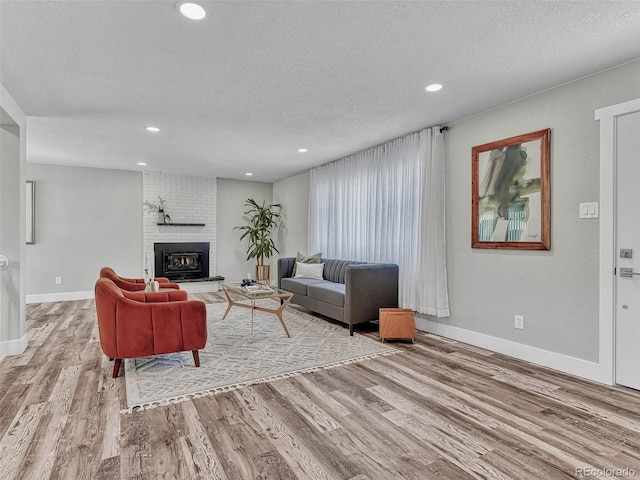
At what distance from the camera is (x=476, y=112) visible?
3.73 m

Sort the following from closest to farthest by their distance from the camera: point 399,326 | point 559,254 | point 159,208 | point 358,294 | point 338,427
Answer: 1. point 338,427
2. point 559,254
3. point 399,326
4. point 358,294
5. point 159,208

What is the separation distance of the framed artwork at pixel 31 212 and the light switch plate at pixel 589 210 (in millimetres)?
7958

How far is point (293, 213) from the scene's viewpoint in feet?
25.5

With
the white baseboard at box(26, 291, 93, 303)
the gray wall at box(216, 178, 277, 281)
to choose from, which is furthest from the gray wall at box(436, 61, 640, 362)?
the white baseboard at box(26, 291, 93, 303)

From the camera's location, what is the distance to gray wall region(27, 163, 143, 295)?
628 centimetres

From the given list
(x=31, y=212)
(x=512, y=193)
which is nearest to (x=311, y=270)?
(x=512, y=193)

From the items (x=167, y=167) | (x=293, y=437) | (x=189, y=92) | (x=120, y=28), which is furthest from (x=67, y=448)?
(x=167, y=167)

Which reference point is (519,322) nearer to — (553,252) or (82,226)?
(553,252)

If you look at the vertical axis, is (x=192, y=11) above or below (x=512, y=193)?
above

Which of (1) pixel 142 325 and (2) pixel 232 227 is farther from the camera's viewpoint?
(2) pixel 232 227

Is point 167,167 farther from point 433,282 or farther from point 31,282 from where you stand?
point 433,282

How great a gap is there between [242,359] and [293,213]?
186 inches

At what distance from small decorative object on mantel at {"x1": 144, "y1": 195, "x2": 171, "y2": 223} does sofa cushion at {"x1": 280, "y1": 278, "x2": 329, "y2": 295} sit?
3095 mm

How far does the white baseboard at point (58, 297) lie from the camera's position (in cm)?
621
